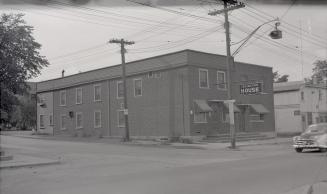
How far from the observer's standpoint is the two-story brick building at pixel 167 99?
→ 3488cm

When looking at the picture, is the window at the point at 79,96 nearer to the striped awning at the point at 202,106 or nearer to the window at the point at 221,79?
the window at the point at 221,79

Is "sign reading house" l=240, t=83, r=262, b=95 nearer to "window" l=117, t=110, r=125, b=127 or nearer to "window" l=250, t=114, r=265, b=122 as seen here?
"window" l=250, t=114, r=265, b=122

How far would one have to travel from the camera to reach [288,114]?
36.6 metres

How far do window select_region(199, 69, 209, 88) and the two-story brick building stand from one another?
8cm

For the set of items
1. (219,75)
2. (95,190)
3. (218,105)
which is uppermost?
(219,75)

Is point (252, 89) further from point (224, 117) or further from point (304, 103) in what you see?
point (224, 117)

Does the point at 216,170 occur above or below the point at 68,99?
below

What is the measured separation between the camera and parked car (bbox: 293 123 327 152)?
21.1m

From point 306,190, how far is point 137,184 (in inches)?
170

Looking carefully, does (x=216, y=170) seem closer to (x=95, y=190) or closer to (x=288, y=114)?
(x=95, y=190)

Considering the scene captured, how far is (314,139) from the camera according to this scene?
21.4m

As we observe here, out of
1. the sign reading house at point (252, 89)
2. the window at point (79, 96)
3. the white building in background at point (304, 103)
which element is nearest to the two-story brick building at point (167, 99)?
the window at point (79, 96)

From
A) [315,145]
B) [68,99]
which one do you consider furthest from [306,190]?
[68,99]

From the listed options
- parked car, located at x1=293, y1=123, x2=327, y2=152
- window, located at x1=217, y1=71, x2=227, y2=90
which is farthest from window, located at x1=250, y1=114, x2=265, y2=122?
parked car, located at x1=293, y1=123, x2=327, y2=152
